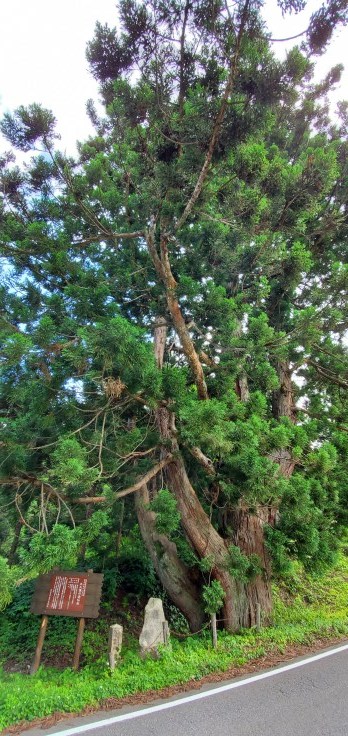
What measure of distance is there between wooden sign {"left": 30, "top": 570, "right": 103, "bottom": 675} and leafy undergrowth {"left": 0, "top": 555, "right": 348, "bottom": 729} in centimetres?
43

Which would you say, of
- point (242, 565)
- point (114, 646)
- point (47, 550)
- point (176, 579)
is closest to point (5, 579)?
point (47, 550)

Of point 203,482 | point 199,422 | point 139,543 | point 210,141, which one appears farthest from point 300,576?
point 210,141

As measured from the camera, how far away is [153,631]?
477 centimetres

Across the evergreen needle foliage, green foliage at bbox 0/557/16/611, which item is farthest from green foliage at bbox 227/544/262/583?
green foliage at bbox 0/557/16/611

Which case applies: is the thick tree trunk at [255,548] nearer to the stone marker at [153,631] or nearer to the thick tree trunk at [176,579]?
the thick tree trunk at [176,579]

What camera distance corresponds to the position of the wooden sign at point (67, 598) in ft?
15.9

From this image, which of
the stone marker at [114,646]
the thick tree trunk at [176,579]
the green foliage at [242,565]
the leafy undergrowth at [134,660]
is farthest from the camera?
the thick tree trunk at [176,579]

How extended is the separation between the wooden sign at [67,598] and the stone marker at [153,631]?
65 centimetres

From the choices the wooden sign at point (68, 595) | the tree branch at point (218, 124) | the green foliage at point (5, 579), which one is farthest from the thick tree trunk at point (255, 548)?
the tree branch at point (218, 124)

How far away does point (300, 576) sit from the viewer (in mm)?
9727

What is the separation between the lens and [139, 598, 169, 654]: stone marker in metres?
4.65

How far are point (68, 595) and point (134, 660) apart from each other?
1138 millimetres

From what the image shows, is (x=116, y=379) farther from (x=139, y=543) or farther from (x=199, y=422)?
(x=139, y=543)

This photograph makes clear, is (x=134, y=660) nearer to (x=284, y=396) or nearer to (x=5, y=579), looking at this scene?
(x=5, y=579)
